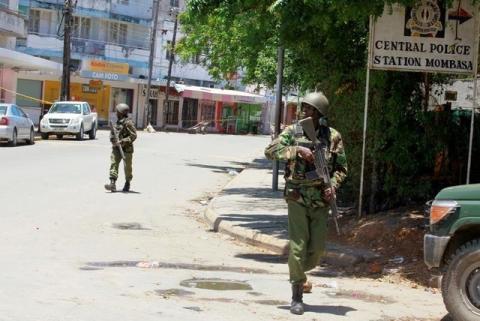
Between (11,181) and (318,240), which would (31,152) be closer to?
(11,181)

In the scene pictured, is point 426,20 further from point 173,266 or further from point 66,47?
point 66,47

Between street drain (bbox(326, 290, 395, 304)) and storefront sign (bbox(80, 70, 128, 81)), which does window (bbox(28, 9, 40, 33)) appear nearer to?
storefront sign (bbox(80, 70, 128, 81))

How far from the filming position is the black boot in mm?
6441

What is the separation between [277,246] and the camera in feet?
32.8

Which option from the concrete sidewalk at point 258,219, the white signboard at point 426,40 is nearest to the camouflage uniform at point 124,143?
the concrete sidewalk at point 258,219

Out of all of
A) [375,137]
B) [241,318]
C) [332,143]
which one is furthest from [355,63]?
[241,318]

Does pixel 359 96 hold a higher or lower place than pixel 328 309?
higher

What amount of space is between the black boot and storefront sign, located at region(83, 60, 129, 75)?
185 feet

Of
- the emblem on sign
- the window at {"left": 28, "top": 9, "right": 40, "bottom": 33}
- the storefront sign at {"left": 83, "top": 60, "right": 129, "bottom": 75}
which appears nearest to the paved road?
the emblem on sign

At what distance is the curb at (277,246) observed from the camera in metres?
9.18

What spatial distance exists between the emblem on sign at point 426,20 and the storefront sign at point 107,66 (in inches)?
2096

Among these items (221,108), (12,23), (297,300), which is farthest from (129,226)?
(221,108)

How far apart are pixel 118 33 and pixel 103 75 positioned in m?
5.75

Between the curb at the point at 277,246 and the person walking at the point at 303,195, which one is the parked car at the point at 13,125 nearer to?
the curb at the point at 277,246
